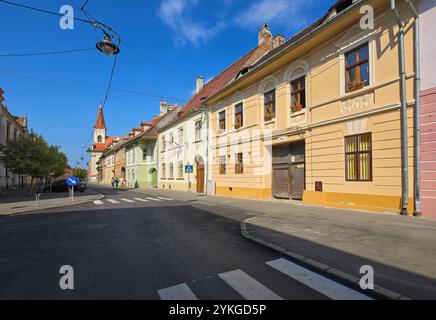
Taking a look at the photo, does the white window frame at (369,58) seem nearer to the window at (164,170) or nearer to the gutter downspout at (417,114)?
the gutter downspout at (417,114)

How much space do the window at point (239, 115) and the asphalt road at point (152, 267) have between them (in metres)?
11.8

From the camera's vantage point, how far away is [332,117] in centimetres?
1154

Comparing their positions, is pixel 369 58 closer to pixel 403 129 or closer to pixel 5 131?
pixel 403 129

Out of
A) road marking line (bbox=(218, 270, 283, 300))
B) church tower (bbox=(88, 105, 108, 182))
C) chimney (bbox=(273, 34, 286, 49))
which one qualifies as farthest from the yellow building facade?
church tower (bbox=(88, 105, 108, 182))

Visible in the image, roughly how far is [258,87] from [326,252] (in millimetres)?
13407

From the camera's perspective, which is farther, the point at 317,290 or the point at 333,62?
the point at 333,62

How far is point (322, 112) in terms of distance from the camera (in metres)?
12.1

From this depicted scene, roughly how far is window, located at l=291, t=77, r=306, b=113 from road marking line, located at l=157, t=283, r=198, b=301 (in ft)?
39.0

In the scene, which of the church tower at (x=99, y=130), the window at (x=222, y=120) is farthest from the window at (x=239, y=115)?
the church tower at (x=99, y=130)

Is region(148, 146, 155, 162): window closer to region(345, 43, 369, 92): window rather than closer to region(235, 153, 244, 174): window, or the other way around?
region(235, 153, 244, 174): window

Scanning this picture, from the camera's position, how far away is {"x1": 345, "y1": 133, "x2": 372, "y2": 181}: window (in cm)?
1016

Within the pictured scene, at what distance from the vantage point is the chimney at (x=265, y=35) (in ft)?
69.3
